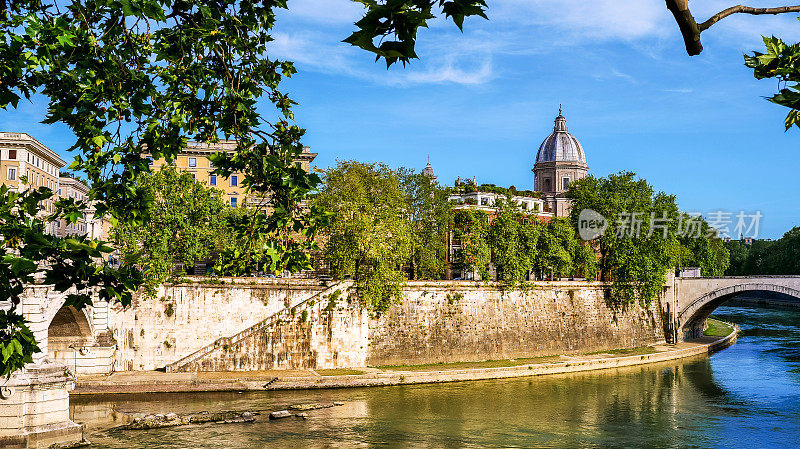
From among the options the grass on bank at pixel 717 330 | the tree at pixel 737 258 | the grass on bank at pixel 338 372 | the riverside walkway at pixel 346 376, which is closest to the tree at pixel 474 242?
the riverside walkway at pixel 346 376

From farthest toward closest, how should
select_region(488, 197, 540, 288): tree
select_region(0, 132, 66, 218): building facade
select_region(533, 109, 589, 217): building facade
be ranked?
select_region(533, 109, 589, 217): building facade < select_region(0, 132, 66, 218): building facade < select_region(488, 197, 540, 288): tree

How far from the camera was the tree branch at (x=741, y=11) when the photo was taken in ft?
15.3

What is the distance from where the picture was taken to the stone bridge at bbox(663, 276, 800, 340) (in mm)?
48594

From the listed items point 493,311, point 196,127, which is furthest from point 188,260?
point 196,127

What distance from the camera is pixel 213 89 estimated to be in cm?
817

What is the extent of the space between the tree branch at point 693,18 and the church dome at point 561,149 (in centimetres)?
8748

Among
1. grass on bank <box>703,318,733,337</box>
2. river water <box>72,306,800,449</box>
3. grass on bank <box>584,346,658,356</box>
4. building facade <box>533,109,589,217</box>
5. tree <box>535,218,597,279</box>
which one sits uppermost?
building facade <box>533,109,589,217</box>

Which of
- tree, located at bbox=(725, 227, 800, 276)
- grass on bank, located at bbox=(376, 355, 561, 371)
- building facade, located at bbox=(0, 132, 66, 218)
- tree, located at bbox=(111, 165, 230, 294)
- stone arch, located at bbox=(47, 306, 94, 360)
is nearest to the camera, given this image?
stone arch, located at bbox=(47, 306, 94, 360)


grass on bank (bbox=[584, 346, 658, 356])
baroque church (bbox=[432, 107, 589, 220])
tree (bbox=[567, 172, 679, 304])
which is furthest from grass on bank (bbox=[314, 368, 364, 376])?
baroque church (bbox=[432, 107, 589, 220])

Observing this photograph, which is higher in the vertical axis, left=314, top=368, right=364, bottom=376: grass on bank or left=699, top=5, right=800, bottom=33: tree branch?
left=699, top=5, right=800, bottom=33: tree branch

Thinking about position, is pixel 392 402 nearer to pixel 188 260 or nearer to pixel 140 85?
pixel 188 260

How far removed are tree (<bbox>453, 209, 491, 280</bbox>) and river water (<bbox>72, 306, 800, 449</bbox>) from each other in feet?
27.4

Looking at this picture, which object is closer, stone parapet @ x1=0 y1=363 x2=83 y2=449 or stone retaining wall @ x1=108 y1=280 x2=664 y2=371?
stone parapet @ x1=0 y1=363 x2=83 y2=449

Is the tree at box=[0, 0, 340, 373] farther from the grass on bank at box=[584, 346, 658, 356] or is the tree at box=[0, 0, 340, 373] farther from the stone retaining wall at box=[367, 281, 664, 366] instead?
the grass on bank at box=[584, 346, 658, 356]
